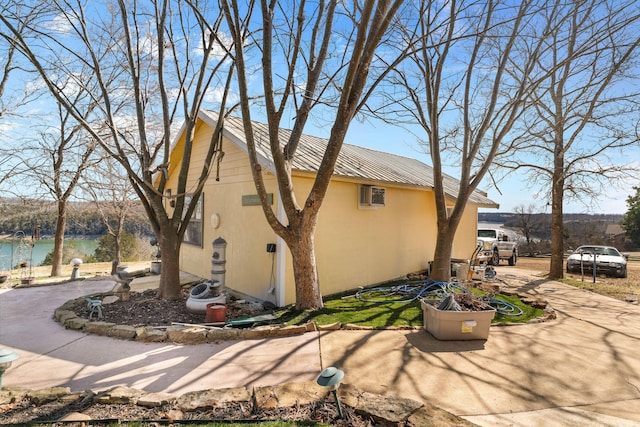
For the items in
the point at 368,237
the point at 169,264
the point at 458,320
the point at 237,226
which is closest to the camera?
the point at 458,320

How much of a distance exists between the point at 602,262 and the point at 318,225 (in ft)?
40.6

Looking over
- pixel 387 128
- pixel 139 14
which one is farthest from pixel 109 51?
pixel 387 128

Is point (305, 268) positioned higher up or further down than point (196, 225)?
further down

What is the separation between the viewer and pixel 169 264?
6590 mm

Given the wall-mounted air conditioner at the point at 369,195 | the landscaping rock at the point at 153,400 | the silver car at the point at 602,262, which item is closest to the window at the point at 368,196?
the wall-mounted air conditioner at the point at 369,195

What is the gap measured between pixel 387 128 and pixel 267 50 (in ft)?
11.1

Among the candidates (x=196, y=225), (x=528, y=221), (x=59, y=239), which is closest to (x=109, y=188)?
(x=59, y=239)

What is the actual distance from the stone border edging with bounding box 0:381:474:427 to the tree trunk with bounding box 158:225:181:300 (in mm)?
3446

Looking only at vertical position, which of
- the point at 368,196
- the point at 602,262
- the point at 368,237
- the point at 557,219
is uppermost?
the point at 368,196

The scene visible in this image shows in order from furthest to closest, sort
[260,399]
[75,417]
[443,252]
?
[443,252] → [260,399] → [75,417]

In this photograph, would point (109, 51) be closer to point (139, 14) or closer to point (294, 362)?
point (139, 14)

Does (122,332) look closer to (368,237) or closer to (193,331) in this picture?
(193,331)

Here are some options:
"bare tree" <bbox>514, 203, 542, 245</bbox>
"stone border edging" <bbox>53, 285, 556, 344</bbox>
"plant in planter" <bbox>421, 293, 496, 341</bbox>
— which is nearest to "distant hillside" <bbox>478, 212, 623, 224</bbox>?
"bare tree" <bbox>514, 203, 542, 245</bbox>

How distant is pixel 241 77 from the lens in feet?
16.9
